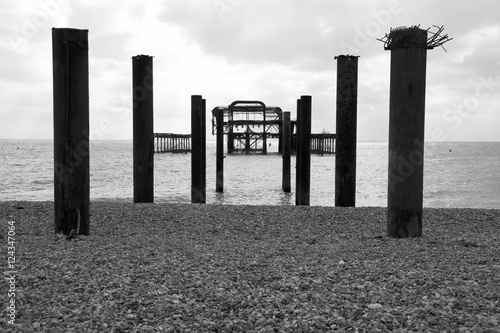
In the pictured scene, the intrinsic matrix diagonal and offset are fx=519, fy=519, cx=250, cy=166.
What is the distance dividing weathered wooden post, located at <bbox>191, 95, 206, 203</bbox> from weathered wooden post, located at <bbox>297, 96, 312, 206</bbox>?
245 cm

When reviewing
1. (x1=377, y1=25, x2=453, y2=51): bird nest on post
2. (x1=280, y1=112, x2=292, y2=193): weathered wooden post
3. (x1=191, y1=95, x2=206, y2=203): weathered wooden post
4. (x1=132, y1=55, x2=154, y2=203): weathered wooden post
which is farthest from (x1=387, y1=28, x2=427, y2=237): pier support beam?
(x1=280, y1=112, x2=292, y2=193): weathered wooden post

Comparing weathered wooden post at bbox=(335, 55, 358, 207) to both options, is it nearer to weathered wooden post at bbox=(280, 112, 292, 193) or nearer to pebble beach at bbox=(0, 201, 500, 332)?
pebble beach at bbox=(0, 201, 500, 332)

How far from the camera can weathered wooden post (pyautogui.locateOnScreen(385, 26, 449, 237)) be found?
5.79 m

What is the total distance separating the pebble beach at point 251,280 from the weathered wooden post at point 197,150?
5819mm

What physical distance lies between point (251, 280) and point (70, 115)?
2.96m

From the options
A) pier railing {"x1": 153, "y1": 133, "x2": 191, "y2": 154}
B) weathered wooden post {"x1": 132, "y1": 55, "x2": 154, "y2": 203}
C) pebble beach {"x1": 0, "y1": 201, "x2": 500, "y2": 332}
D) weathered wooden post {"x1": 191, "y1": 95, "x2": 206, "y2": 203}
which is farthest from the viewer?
pier railing {"x1": 153, "y1": 133, "x2": 191, "y2": 154}

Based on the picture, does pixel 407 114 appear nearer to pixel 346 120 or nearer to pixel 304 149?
pixel 346 120

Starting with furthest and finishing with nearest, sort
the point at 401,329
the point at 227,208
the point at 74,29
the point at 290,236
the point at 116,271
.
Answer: the point at 227,208
the point at 290,236
the point at 74,29
the point at 116,271
the point at 401,329

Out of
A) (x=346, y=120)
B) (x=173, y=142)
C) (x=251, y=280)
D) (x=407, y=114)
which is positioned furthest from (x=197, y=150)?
(x=173, y=142)

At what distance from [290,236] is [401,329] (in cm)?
352

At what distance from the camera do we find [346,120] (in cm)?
895

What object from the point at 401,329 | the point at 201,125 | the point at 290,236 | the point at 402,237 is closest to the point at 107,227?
the point at 290,236

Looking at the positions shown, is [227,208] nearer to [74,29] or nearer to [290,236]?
[290,236]

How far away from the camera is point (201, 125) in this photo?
13.0m
